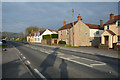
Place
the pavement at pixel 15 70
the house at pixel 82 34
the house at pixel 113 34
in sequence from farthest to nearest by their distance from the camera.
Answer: the house at pixel 82 34 < the house at pixel 113 34 < the pavement at pixel 15 70

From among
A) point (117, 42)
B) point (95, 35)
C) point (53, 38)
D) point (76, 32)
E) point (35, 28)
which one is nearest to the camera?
point (117, 42)

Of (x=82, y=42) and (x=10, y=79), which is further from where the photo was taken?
(x=82, y=42)

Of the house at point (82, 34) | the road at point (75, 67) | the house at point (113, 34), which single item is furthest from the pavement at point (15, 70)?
the house at point (82, 34)

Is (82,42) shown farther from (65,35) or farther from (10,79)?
(10,79)

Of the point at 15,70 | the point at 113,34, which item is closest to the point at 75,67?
the point at 15,70

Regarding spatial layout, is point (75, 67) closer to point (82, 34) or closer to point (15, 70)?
point (15, 70)

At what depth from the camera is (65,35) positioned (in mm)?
32594

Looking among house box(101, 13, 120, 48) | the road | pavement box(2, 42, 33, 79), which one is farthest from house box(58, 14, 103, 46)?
pavement box(2, 42, 33, 79)

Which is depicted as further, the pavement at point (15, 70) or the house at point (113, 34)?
the house at point (113, 34)

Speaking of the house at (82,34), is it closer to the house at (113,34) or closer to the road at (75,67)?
the house at (113,34)

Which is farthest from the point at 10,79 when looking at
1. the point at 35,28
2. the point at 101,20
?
the point at 35,28

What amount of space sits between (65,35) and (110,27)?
1446cm

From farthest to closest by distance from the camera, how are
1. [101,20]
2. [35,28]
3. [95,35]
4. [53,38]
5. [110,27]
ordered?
1. [35,28]
2. [53,38]
3. [101,20]
4. [95,35]
5. [110,27]

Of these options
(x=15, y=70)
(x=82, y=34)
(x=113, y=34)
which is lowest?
(x=15, y=70)
